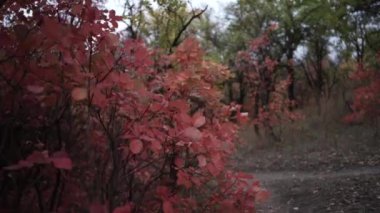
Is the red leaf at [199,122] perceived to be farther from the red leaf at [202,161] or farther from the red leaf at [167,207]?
the red leaf at [167,207]

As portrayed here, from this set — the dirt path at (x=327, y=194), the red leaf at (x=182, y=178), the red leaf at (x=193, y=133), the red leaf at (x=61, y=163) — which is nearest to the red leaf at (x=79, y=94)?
the red leaf at (x=61, y=163)

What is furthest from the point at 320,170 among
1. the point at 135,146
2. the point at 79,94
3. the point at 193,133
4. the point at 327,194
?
the point at 79,94

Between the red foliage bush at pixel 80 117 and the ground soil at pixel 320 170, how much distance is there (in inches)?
160

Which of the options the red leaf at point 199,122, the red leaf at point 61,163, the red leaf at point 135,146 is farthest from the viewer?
the red leaf at point 199,122

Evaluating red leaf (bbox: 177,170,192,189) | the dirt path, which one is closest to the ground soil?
the dirt path

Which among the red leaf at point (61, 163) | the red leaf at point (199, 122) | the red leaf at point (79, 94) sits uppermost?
the red leaf at point (79, 94)

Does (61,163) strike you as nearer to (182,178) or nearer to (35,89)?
(35,89)

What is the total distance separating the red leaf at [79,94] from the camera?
2.50 m

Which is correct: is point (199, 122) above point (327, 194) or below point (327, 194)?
above

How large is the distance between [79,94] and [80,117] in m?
0.89

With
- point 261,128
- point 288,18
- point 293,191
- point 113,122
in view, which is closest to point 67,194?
point 113,122

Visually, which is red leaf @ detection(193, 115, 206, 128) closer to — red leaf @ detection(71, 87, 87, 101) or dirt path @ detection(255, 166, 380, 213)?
red leaf @ detection(71, 87, 87, 101)

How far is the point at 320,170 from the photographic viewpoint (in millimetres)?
11391

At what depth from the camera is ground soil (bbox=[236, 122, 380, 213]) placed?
7.22 m
